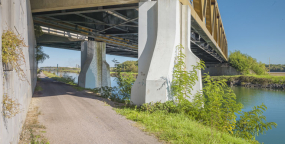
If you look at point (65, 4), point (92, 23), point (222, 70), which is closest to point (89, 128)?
point (65, 4)

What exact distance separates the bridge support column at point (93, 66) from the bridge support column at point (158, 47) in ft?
36.6

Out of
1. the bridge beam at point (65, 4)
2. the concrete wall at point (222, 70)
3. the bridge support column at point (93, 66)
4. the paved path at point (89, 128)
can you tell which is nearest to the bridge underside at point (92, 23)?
the bridge support column at point (93, 66)

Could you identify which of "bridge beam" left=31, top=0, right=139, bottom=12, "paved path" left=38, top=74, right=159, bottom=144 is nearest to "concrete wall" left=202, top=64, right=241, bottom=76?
"bridge beam" left=31, top=0, right=139, bottom=12

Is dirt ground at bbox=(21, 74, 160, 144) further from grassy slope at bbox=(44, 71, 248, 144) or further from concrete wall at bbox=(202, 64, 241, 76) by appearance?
concrete wall at bbox=(202, 64, 241, 76)

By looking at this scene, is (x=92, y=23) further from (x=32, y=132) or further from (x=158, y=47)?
(x=32, y=132)

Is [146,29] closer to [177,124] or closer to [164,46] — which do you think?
[164,46]

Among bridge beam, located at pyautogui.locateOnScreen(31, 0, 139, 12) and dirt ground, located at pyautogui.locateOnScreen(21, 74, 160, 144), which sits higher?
bridge beam, located at pyautogui.locateOnScreen(31, 0, 139, 12)

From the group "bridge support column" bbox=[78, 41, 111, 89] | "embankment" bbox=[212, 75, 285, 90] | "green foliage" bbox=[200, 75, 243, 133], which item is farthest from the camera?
"embankment" bbox=[212, 75, 285, 90]

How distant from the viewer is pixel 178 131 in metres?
4.81

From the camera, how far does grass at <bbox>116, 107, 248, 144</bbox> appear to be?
4.36m

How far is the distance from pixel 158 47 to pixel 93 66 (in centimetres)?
1225

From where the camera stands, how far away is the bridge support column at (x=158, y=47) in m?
7.50

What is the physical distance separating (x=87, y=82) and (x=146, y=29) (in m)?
12.0

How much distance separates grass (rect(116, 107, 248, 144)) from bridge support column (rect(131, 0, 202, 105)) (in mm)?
1458
